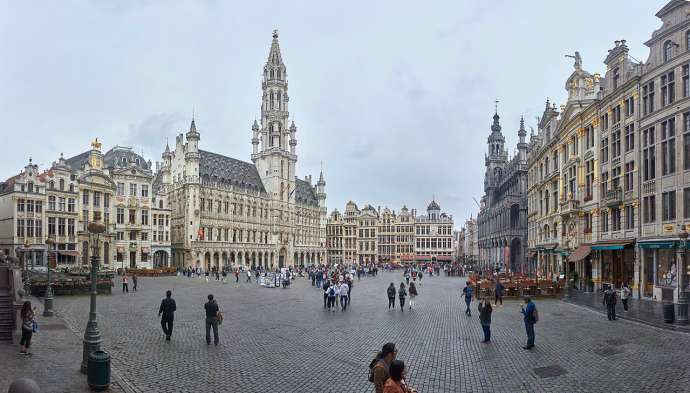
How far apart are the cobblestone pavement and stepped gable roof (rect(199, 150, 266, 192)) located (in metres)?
71.4

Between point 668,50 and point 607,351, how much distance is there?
2242cm

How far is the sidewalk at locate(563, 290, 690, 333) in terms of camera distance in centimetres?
2127

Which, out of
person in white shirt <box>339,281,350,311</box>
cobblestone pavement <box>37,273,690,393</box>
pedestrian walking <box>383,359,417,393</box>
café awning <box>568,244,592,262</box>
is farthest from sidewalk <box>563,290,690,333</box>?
pedestrian walking <box>383,359,417,393</box>

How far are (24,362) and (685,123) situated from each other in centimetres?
3237

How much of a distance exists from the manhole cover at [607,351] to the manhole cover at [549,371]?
2679mm

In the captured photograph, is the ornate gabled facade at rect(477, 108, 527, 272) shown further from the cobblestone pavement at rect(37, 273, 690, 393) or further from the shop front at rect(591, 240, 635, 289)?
the cobblestone pavement at rect(37, 273, 690, 393)

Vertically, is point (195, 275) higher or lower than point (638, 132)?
lower

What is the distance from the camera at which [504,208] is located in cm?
7238

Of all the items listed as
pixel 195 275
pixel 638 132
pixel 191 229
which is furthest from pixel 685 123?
pixel 191 229

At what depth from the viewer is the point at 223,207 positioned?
97375mm

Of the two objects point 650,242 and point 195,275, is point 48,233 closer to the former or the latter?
point 195,275

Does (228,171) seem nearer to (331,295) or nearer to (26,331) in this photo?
(331,295)

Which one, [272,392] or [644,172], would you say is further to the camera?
[644,172]

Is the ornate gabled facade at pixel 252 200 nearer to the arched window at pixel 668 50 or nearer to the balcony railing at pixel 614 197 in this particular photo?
the balcony railing at pixel 614 197
